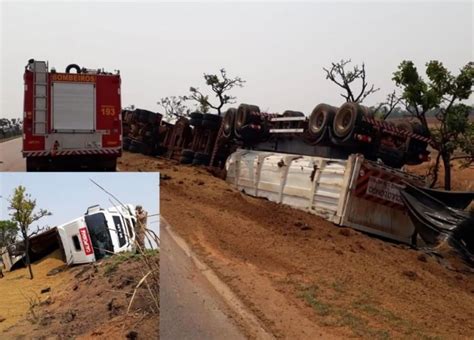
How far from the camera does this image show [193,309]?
18.4 ft

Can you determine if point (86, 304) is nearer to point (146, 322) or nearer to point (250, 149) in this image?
point (146, 322)

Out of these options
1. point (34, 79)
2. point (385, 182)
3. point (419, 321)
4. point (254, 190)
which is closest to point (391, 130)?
point (385, 182)

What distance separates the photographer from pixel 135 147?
63.1 feet

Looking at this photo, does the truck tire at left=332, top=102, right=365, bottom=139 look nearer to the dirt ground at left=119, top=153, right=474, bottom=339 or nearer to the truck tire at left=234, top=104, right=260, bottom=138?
the dirt ground at left=119, top=153, right=474, bottom=339

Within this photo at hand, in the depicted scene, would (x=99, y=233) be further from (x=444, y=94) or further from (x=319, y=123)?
(x=444, y=94)

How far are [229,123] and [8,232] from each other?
11.8m

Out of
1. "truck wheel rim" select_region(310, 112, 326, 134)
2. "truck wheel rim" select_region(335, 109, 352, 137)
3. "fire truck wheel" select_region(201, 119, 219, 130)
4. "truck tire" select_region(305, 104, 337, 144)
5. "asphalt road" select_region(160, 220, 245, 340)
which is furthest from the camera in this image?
"fire truck wheel" select_region(201, 119, 219, 130)

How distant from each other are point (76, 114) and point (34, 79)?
1.07 m

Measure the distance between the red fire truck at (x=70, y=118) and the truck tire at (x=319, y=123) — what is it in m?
4.34

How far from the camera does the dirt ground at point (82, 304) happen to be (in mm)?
3432

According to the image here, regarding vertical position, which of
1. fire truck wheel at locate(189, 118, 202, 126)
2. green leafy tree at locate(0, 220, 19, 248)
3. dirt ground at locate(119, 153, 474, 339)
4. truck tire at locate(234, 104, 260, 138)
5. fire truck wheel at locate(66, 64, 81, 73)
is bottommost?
dirt ground at locate(119, 153, 474, 339)

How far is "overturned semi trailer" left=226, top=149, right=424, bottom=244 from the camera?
32.2 ft

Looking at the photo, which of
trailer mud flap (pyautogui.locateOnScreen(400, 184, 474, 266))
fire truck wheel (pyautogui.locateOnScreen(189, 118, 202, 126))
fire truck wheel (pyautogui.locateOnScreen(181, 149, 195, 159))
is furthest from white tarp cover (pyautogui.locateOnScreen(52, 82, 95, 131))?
trailer mud flap (pyautogui.locateOnScreen(400, 184, 474, 266))

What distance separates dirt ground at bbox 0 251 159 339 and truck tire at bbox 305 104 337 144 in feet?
29.2
